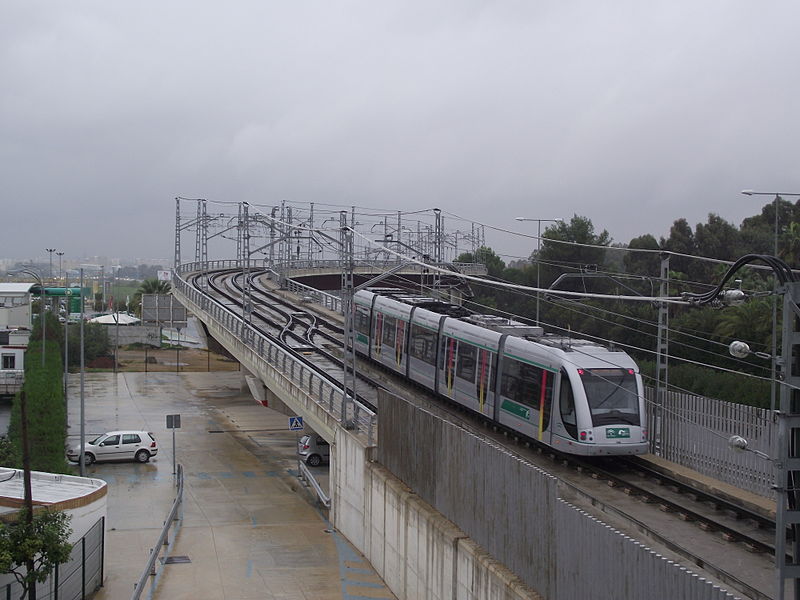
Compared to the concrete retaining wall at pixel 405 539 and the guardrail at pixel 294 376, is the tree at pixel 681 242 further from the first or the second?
the concrete retaining wall at pixel 405 539

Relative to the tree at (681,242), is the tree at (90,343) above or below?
below

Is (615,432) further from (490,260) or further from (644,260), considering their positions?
(490,260)

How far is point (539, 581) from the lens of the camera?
13.0 meters

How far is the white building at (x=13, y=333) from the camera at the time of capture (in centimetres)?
5153

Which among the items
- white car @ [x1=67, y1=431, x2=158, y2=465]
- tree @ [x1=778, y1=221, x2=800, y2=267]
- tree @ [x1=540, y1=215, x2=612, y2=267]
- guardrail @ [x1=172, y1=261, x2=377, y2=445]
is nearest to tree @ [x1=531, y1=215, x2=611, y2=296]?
tree @ [x1=540, y1=215, x2=612, y2=267]

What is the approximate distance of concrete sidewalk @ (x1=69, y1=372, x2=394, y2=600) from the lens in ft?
68.2

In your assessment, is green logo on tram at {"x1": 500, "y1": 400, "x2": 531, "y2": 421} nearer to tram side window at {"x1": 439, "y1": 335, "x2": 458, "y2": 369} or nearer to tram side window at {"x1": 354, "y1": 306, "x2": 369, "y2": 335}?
tram side window at {"x1": 439, "y1": 335, "x2": 458, "y2": 369}

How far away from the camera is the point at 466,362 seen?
25.3 meters

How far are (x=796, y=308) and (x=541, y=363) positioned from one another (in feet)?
37.5

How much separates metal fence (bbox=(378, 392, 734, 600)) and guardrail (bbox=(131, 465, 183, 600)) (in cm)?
576

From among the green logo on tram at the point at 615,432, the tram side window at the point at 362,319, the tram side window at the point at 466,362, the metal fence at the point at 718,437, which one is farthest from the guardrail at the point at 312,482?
the metal fence at the point at 718,437

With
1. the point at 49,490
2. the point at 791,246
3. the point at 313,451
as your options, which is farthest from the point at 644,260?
the point at 49,490

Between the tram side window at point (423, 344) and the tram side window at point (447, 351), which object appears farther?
the tram side window at point (423, 344)

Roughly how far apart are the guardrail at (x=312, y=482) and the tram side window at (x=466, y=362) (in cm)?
542
